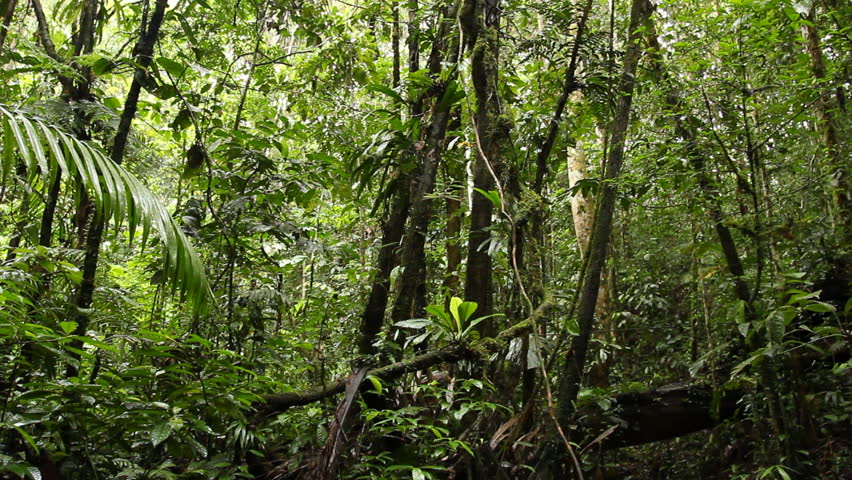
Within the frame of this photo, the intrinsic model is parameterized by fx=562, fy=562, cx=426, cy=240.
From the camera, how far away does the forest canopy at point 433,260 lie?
7.38 feet

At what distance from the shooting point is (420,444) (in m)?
2.42

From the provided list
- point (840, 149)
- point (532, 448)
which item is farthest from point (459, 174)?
point (840, 149)

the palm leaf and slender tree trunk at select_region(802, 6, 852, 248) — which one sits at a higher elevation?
slender tree trunk at select_region(802, 6, 852, 248)

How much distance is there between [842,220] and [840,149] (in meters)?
0.54

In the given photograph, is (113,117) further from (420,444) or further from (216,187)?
(420,444)

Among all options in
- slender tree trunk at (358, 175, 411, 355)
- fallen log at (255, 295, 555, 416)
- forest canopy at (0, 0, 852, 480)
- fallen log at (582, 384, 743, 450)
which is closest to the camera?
forest canopy at (0, 0, 852, 480)

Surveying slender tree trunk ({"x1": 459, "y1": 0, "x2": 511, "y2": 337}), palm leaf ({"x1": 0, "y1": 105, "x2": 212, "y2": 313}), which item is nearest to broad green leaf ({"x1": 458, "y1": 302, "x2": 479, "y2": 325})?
slender tree trunk ({"x1": 459, "y1": 0, "x2": 511, "y2": 337})

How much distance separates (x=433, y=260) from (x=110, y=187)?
2.97 m

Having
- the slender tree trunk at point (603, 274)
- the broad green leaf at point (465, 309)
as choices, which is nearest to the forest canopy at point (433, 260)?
the broad green leaf at point (465, 309)

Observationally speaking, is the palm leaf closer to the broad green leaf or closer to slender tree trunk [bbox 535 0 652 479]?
the broad green leaf

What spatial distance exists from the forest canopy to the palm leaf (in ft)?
0.05

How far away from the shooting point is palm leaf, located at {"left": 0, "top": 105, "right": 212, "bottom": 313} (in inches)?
71.7

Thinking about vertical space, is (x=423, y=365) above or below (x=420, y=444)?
above

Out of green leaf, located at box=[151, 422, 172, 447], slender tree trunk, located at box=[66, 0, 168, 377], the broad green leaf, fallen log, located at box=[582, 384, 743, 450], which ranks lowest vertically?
fallen log, located at box=[582, 384, 743, 450]
